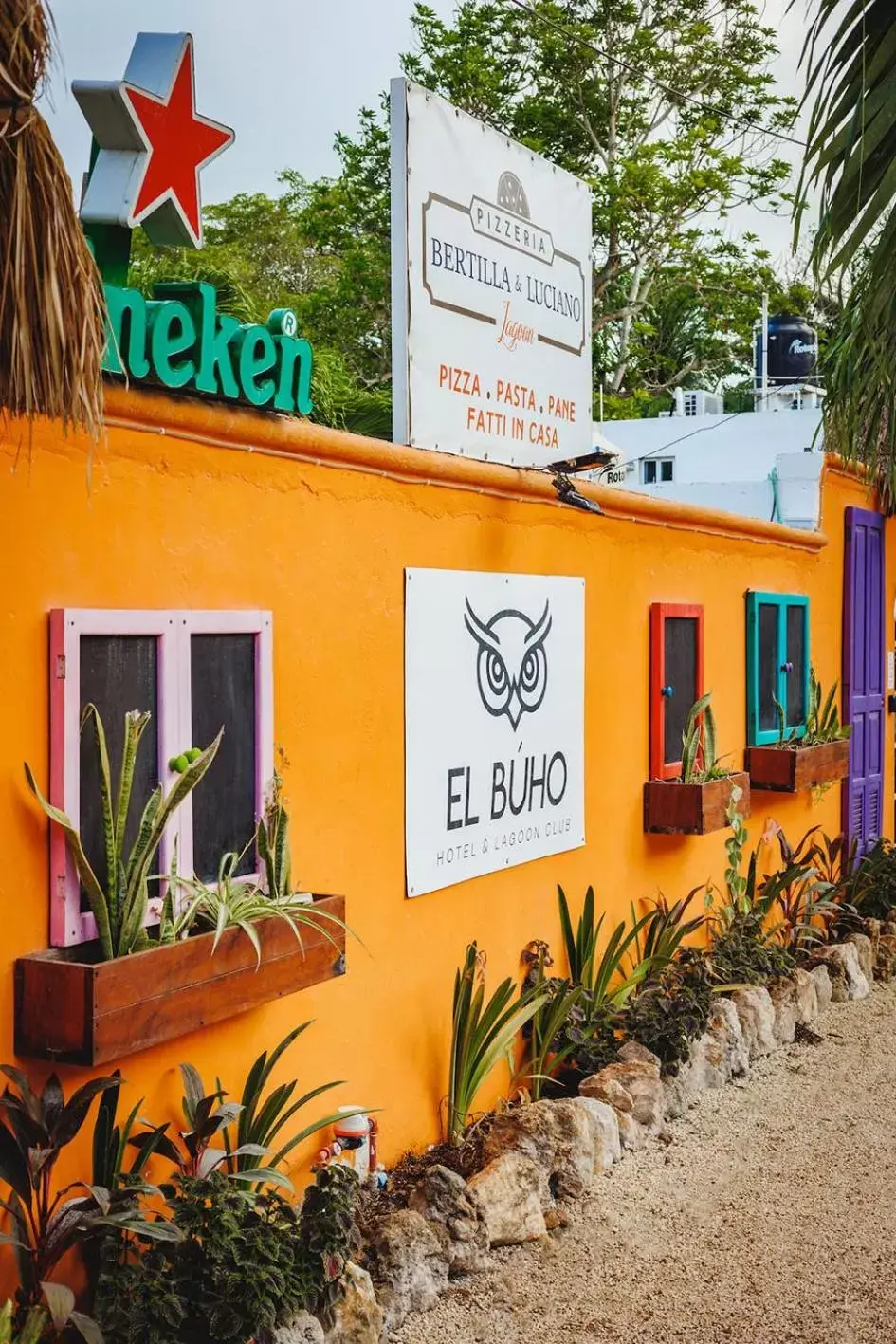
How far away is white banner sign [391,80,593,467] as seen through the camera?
5.29 meters

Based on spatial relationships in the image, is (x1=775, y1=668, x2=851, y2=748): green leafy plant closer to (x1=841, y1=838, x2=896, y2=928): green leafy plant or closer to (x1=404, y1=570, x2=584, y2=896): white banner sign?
(x1=841, y1=838, x2=896, y2=928): green leafy plant

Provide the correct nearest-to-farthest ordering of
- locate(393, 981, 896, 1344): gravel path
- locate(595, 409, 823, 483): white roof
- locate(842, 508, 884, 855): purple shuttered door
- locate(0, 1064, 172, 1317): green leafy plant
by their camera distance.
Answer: locate(0, 1064, 172, 1317): green leafy plant → locate(393, 981, 896, 1344): gravel path → locate(842, 508, 884, 855): purple shuttered door → locate(595, 409, 823, 483): white roof

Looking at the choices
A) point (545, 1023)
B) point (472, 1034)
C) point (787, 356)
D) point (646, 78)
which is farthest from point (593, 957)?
point (646, 78)

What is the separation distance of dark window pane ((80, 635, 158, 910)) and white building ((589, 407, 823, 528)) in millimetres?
5525

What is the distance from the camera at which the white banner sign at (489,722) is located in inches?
205

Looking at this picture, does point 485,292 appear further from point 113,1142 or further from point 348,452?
point 113,1142

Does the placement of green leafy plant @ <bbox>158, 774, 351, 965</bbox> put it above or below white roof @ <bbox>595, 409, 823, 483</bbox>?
below

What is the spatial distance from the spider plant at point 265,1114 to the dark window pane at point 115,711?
0.84 metres

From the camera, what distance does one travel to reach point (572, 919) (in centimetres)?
654

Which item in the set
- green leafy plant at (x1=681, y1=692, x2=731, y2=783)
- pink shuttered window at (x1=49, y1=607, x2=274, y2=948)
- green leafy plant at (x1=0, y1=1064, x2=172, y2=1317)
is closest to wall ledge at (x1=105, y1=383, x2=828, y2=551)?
pink shuttered window at (x1=49, y1=607, x2=274, y2=948)

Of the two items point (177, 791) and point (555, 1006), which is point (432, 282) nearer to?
point (177, 791)

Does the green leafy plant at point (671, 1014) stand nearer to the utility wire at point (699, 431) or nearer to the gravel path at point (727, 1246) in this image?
the gravel path at point (727, 1246)

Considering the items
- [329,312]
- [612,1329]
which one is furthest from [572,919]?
[329,312]

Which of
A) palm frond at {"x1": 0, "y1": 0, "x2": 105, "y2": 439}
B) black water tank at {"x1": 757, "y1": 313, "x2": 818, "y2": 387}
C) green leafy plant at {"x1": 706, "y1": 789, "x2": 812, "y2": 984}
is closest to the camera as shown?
palm frond at {"x1": 0, "y1": 0, "x2": 105, "y2": 439}
